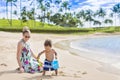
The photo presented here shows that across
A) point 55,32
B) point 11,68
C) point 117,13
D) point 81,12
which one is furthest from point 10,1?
point 11,68

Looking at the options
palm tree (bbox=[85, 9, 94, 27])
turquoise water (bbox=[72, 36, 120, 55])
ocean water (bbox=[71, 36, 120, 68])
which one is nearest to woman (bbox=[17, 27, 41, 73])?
ocean water (bbox=[71, 36, 120, 68])

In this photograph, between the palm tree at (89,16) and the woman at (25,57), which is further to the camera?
the palm tree at (89,16)

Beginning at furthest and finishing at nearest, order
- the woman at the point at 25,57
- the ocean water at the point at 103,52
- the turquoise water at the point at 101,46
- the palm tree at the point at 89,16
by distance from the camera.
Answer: the palm tree at the point at 89,16, the turquoise water at the point at 101,46, the ocean water at the point at 103,52, the woman at the point at 25,57

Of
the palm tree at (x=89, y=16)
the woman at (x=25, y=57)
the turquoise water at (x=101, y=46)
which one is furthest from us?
the palm tree at (x=89, y=16)

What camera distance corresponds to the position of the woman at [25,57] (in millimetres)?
11320

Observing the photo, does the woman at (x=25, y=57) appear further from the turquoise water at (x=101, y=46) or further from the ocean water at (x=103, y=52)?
the turquoise water at (x=101, y=46)

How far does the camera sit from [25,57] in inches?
454

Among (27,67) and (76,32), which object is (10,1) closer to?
(76,32)

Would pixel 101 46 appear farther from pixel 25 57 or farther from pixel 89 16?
pixel 89 16

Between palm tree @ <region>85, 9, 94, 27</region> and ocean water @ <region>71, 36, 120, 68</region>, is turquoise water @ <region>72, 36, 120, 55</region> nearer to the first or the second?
ocean water @ <region>71, 36, 120, 68</region>

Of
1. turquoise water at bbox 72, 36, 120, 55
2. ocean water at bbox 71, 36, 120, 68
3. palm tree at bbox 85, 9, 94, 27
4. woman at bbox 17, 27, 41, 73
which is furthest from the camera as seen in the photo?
palm tree at bbox 85, 9, 94, 27

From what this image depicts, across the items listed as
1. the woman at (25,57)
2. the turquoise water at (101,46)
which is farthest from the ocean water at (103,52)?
the woman at (25,57)

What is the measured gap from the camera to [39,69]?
452 inches

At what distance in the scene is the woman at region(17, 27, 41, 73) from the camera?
11.3 meters
